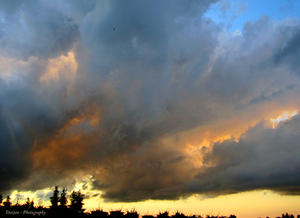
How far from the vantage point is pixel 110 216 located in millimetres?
54250

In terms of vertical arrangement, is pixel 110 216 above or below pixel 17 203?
below

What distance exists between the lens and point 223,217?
2596 inches

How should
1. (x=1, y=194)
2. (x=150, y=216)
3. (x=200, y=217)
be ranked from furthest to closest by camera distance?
1. (x=1, y=194)
2. (x=200, y=217)
3. (x=150, y=216)

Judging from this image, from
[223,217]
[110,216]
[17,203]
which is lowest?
[223,217]

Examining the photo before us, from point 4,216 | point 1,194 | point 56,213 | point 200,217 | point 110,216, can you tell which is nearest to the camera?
point 4,216

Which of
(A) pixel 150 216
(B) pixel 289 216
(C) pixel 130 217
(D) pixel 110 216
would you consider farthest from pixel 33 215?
(B) pixel 289 216

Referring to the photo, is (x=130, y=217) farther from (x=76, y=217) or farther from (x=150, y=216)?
(x=76, y=217)

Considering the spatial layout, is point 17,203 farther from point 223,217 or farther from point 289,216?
point 289,216

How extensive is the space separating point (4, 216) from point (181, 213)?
1646 inches

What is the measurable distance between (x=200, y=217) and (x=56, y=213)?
127 ft

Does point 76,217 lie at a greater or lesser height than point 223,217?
greater

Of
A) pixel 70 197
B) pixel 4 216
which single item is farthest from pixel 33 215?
pixel 70 197

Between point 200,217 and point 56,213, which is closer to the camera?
point 56,213

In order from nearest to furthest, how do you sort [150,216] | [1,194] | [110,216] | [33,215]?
[33,215] < [110,216] < [150,216] < [1,194]
